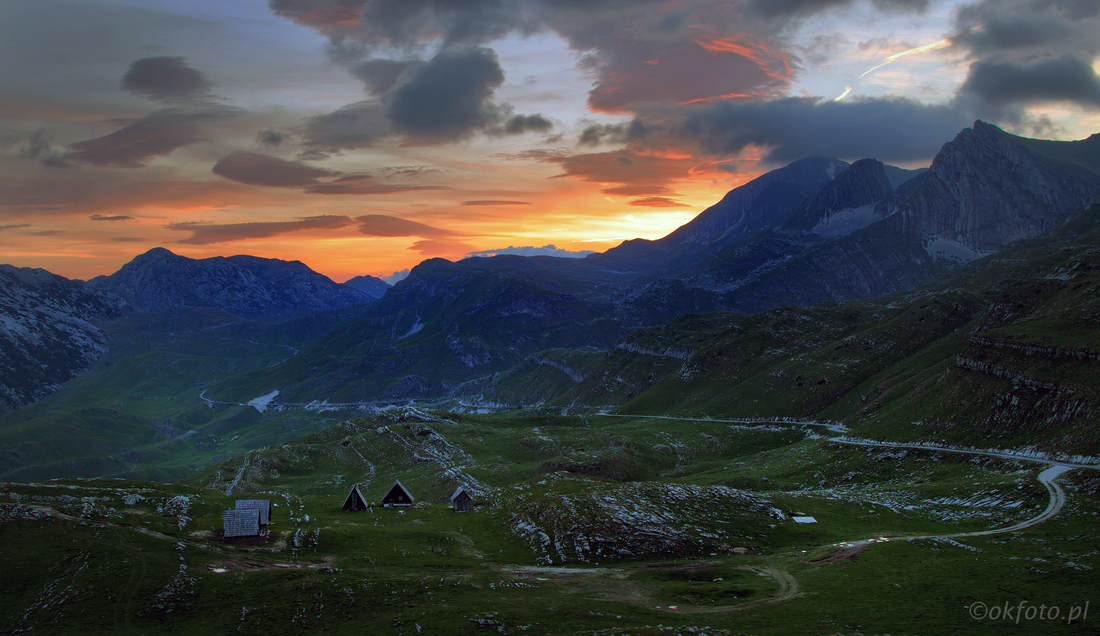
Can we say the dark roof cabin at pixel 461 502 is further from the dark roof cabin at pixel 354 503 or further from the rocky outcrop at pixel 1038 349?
the rocky outcrop at pixel 1038 349

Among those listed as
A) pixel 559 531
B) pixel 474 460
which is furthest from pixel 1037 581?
pixel 474 460

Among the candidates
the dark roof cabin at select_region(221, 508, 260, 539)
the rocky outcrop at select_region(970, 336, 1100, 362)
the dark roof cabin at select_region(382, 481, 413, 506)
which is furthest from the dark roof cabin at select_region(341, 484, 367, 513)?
the rocky outcrop at select_region(970, 336, 1100, 362)

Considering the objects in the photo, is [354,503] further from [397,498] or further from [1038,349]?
[1038,349]

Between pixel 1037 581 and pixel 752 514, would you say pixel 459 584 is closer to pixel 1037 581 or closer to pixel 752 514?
pixel 752 514

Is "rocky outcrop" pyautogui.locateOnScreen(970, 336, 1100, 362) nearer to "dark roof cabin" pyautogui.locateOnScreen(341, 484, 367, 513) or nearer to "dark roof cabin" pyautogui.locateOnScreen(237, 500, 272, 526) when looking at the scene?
"dark roof cabin" pyautogui.locateOnScreen(341, 484, 367, 513)

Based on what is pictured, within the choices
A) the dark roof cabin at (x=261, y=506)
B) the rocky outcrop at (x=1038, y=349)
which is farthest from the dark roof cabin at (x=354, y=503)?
the rocky outcrop at (x=1038, y=349)

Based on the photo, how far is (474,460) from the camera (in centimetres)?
15850

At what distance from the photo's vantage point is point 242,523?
61.0m

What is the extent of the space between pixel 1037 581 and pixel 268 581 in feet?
215

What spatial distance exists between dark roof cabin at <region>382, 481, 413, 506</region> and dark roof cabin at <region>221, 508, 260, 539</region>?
34.4 metres

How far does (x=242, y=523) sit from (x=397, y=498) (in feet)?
119

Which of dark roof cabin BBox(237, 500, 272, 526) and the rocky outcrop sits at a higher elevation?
the rocky outcrop

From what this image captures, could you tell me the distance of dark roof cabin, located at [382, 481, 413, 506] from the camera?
94.9m

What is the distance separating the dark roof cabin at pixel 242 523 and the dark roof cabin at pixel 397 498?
34.4 meters
